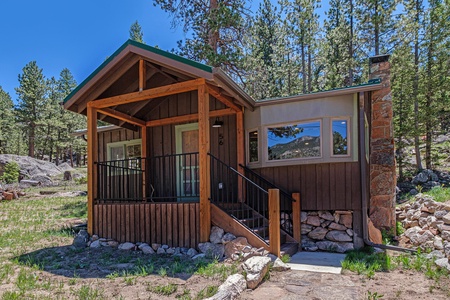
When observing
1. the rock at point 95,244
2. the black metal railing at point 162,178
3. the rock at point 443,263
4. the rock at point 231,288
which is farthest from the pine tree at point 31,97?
the rock at point 443,263

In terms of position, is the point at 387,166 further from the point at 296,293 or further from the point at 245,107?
the point at 296,293

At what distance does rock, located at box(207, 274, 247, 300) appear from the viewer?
320 centimetres

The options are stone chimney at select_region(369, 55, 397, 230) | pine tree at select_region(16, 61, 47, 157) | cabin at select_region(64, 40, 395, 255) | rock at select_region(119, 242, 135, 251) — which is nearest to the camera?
cabin at select_region(64, 40, 395, 255)

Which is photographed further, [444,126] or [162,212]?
[444,126]

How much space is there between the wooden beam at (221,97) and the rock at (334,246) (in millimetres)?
3163

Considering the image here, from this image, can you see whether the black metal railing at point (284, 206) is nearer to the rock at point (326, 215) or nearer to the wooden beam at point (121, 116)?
the rock at point (326, 215)

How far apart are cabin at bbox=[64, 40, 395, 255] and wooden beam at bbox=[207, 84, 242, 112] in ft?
0.06

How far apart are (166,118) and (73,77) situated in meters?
34.1

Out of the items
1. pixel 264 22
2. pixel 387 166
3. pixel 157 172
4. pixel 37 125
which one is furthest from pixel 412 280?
pixel 37 125

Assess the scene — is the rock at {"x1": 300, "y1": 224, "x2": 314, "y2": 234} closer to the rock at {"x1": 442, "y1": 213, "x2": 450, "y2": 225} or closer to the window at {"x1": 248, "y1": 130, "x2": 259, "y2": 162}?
the window at {"x1": 248, "y1": 130, "x2": 259, "y2": 162}

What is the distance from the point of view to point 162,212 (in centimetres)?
559

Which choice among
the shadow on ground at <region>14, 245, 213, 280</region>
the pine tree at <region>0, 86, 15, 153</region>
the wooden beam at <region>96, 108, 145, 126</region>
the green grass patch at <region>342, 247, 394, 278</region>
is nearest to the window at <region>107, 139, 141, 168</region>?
the wooden beam at <region>96, 108, 145, 126</region>

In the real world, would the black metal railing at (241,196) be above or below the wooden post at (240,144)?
below

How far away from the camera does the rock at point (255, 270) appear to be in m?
3.63
